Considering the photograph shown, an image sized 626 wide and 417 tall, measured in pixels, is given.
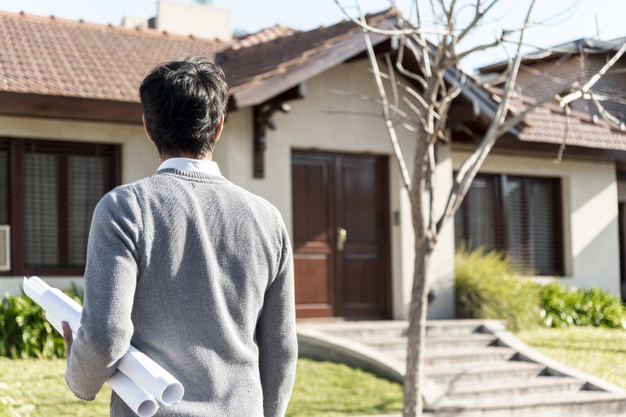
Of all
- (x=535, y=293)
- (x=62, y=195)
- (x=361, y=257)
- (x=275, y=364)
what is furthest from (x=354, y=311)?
(x=275, y=364)

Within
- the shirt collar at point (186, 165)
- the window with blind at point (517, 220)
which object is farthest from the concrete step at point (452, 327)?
the shirt collar at point (186, 165)

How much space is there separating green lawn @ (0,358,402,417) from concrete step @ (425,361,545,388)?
31.4 inches

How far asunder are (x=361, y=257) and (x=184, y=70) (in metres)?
10.8

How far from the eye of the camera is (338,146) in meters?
12.8

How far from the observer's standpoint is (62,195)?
38.6 ft

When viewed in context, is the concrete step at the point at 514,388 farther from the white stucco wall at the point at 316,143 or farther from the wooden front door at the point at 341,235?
the wooden front door at the point at 341,235

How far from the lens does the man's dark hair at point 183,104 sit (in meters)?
2.47

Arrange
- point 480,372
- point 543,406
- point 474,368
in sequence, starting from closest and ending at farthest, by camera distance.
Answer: point 543,406, point 480,372, point 474,368

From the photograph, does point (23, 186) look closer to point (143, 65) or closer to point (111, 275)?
point (143, 65)

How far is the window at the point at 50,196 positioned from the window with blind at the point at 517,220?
5.58 m

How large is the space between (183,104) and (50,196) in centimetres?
965

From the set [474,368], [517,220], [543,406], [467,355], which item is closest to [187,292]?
[543,406]

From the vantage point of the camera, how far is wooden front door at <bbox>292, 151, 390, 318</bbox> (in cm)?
1274

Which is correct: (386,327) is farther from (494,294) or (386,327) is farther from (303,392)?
(303,392)
